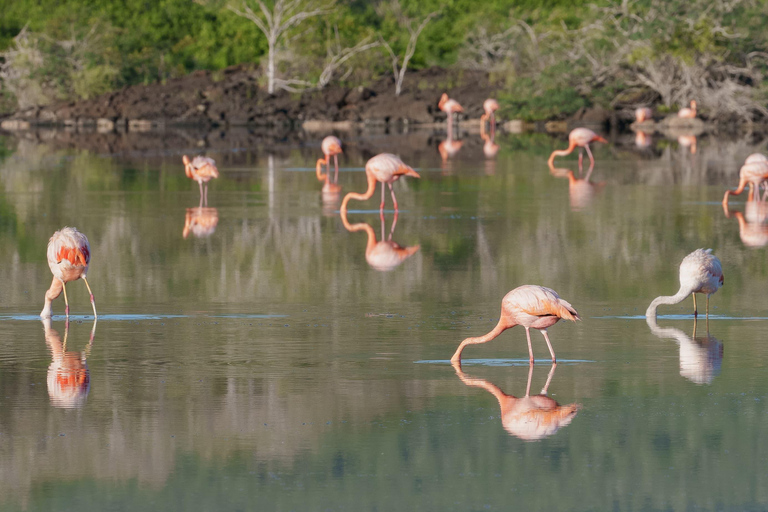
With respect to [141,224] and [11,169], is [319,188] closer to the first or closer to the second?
[141,224]

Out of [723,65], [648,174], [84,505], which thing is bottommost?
[84,505]

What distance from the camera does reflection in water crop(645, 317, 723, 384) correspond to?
7484 millimetres

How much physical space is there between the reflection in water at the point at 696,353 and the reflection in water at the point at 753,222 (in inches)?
200

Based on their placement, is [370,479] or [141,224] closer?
[370,479]

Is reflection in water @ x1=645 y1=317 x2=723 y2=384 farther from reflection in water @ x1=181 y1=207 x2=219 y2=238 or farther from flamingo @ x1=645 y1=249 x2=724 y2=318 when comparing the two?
reflection in water @ x1=181 y1=207 x2=219 y2=238

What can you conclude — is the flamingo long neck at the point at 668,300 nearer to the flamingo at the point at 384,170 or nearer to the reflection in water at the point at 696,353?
the reflection in water at the point at 696,353

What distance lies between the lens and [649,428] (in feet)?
20.7

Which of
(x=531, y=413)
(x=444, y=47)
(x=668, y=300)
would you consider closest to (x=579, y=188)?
(x=668, y=300)

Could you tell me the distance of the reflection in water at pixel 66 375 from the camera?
22.4 feet

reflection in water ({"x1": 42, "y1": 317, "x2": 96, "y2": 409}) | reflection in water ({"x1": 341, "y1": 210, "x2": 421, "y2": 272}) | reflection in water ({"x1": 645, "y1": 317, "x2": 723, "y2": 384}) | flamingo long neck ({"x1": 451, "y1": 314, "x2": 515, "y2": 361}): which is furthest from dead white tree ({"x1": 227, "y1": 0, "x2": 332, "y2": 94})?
flamingo long neck ({"x1": 451, "y1": 314, "x2": 515, "y2": 361})

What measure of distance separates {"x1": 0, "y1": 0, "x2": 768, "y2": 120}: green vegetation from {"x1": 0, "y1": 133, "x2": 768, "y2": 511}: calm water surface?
30.1 m

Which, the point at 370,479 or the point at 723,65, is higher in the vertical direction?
the point at 723,65

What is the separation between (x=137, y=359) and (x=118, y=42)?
52669 millimetres

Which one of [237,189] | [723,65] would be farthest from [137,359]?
[723,65]
